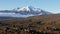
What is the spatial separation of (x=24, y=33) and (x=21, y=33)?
9.23ft

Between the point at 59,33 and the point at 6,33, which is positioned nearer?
the point at 6,33

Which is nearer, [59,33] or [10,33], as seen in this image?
[10,33]

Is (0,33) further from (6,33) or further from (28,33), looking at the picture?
(28,33)

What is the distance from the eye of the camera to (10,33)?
97250 millimetres

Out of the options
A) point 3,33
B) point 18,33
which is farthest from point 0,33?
point 18,33

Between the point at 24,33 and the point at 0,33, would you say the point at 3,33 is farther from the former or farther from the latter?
the point at 24,33

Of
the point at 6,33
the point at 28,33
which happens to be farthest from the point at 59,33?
the point at 6,33

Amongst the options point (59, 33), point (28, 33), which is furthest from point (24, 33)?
point (59, 33)

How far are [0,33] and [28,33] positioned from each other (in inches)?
564

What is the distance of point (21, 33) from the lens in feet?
317

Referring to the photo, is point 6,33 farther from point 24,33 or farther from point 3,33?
point 24,33

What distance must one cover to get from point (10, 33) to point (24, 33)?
7.83 m

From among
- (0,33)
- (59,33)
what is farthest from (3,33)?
(59,33)

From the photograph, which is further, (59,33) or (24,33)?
(59,33)
